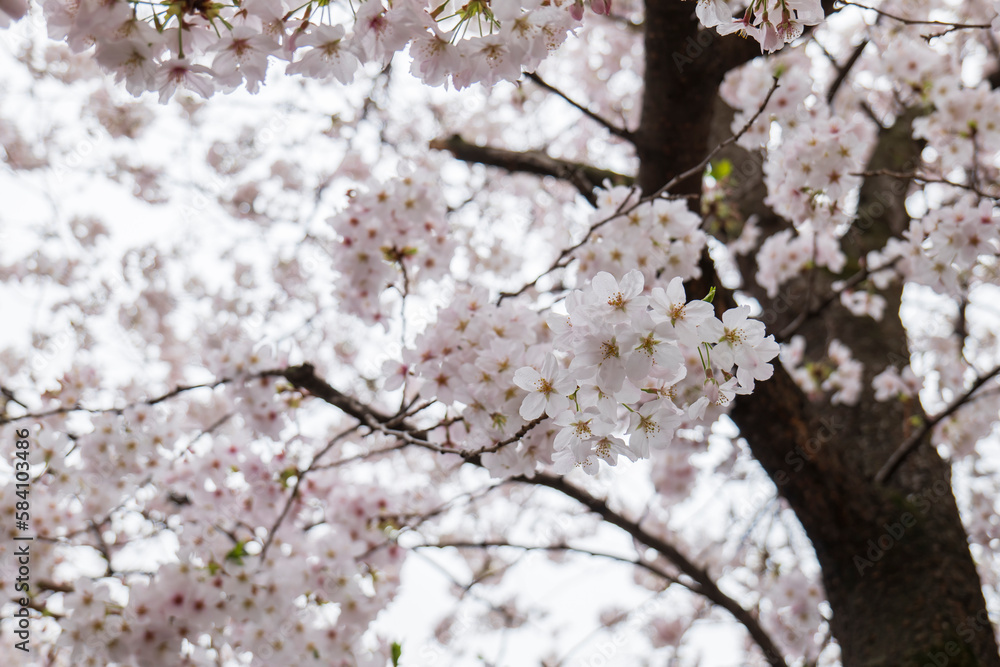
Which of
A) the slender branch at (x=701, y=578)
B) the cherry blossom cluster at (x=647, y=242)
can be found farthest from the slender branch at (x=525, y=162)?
the slender branch at (x=701, y=578)

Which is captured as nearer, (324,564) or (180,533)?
(180,533)

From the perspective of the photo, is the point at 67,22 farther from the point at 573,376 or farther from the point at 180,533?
the point at 180,533

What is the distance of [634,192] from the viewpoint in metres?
1.95

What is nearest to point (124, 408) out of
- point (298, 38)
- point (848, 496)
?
point (298, 38)

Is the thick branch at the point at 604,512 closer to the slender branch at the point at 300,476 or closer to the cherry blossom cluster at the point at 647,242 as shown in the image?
the slender branch at the point at 300,476

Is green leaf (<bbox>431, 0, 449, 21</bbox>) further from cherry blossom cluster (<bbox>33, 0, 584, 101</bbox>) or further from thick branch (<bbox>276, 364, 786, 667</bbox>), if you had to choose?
thick branch (<bbox>276, 364, 786, 667</bbox>)

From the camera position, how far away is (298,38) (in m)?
1.18

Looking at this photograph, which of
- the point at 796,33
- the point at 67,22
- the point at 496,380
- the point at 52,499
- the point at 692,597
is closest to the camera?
the point at 67,22

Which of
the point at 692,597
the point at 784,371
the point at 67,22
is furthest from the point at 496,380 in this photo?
the point at 692,597

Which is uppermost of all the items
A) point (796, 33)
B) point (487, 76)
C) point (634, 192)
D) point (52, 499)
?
A: point (52, 499)

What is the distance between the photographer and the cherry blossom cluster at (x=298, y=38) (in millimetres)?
1063

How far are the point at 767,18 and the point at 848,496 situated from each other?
195cm

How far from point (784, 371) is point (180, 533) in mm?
2396

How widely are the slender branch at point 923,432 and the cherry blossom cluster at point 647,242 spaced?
100 centimetres
